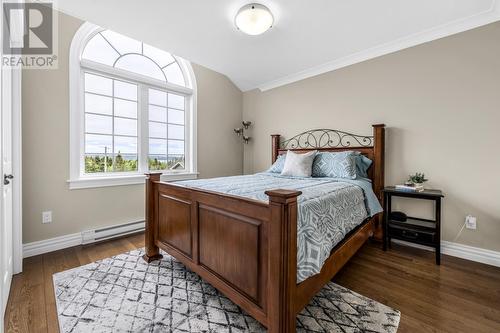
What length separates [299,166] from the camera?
9.21 feet

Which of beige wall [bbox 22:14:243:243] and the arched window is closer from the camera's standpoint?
beige wall [bbox 22:14:243:243]

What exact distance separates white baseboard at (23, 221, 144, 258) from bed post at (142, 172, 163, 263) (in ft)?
2.72

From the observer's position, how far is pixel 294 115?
3.70 meters

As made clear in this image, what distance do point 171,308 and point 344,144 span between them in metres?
2.76

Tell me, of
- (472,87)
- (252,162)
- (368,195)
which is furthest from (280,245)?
(252,162)

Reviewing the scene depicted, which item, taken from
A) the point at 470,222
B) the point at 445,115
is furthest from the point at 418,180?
the point at 445,115

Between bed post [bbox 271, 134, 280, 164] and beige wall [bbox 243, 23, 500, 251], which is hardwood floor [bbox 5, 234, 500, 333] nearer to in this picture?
beige wall [bbox 243, 23, 500, 251]

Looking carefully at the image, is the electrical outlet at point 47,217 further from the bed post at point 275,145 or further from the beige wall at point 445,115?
the beige wall at point 445,115

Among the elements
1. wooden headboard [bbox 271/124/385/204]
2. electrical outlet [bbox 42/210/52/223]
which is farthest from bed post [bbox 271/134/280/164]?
electrical outlet [bbox 42/210/52/223]

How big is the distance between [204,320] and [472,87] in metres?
3.14

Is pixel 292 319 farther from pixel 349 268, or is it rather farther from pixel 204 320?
pixel 349 268

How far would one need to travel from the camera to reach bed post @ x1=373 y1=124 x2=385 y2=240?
2688 millimetres

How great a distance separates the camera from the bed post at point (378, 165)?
2.69m

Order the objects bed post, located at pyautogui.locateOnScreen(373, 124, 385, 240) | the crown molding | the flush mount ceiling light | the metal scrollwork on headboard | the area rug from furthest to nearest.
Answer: the metal scrollwork on headboard, bed post, located at pyautogui.locateOnScreen(373, 124, 385, 240), the flush mount ceiling light, the crown molding, the area rug
